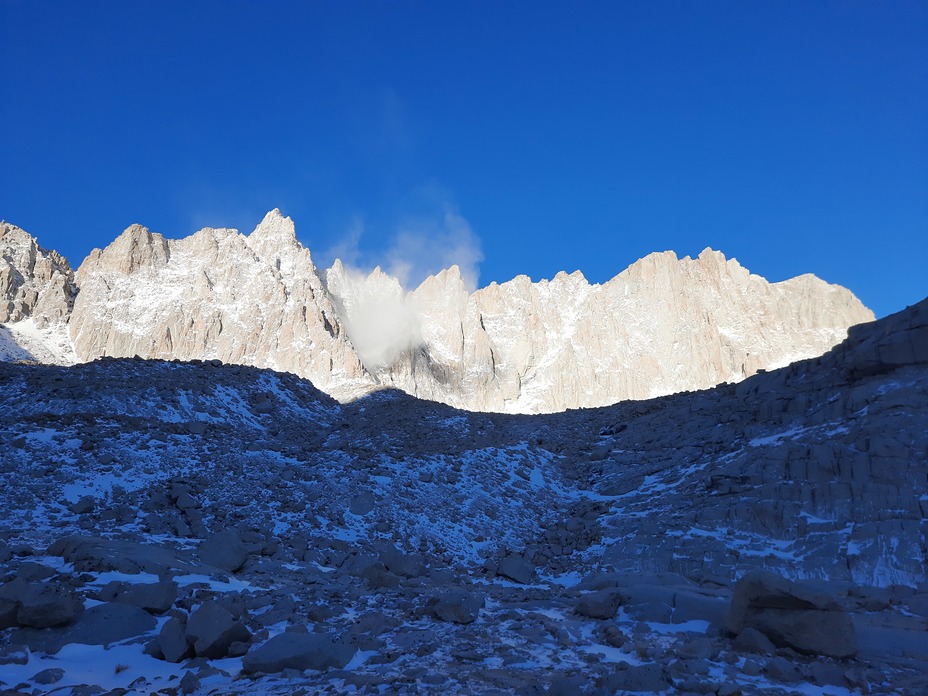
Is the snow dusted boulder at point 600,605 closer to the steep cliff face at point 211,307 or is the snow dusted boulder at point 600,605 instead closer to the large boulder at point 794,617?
the large boulder at point 794,617

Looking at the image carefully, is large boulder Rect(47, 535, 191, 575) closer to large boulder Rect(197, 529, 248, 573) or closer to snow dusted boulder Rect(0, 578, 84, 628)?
large boulder Rect(197, 529, 248, 573)

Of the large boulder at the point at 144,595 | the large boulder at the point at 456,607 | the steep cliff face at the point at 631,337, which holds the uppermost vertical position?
the steep cliff face at the point at 631,337

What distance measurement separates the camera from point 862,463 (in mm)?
20250

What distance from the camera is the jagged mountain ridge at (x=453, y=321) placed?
418 ft

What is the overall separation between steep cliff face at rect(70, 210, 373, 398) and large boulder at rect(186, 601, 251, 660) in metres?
107

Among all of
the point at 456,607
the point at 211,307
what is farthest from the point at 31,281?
the point at 456,607

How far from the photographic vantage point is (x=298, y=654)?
9078 millimetres

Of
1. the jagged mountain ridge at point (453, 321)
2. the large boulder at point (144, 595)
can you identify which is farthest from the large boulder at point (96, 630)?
the jagged mountain ridge at point (453, 321)

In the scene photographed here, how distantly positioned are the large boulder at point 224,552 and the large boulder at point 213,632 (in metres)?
6.60

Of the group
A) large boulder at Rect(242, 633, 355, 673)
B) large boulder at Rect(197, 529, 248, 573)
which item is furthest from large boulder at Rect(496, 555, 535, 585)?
large boulder at Rect(242, 633, 355, 673)

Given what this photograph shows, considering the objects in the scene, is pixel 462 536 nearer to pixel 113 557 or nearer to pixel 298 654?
pixel 113 557

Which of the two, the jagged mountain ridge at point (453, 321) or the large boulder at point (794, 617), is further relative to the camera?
the jagged mountain ridge at point (453, 321)

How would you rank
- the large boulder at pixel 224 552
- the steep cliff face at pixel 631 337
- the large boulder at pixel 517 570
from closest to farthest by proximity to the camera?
1. the large boulder at pixel 224 552
2. the large boulder at pixel 517 570
3. the steep cliff face at pixel 631 337

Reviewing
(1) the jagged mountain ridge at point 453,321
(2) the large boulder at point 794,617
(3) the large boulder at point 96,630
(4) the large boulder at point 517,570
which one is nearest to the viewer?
(3) the large boulder at point 96,630
